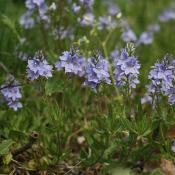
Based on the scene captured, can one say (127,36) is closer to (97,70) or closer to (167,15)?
(167,15)

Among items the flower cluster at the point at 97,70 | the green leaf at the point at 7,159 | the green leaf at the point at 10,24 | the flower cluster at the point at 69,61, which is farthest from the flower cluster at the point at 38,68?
the green leaf at the point at 10,24

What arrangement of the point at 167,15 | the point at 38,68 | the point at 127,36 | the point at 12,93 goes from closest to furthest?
the point at 38,68 → the point at 12,93 → the point at 127,36 → the point at 167,15

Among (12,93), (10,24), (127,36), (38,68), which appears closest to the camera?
(38,68)

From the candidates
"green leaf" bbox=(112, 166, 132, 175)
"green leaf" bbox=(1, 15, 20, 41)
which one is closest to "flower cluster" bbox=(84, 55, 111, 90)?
"green leaf" bbox=(112, 166, 132, 175)

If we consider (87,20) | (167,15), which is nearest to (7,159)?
(87,20)

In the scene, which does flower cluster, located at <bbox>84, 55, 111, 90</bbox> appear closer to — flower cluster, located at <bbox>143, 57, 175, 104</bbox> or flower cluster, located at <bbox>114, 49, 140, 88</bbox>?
flower cluster, located at <bbox>114, 49, 140, 88</bbox>

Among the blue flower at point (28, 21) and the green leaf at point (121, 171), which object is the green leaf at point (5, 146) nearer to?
the green leaf at point (121, 171)
